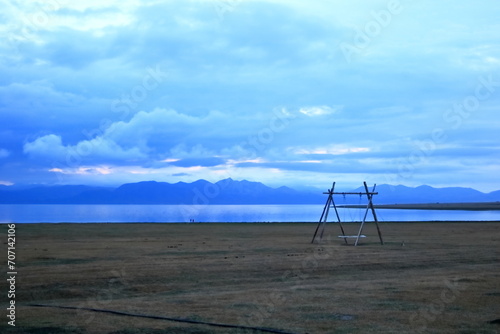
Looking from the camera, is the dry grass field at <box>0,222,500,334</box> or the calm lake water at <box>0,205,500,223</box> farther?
the calm lake water at <box>0,205,500,223</box>

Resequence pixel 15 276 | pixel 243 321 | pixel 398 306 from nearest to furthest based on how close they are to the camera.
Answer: pixel 243 321, pixel 398 306, pixel 15 276

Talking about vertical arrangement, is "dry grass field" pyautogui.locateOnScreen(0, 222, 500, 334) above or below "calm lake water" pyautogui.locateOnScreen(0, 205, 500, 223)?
below

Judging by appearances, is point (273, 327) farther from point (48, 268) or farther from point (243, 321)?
point (48, 268)

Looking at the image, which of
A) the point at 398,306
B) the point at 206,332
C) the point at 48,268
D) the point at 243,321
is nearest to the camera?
the point at 206,332

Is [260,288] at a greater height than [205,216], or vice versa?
[205,216]

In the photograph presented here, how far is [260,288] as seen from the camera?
15.2 m

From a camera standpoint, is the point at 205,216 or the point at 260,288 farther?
the point at 205,216

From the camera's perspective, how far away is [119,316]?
456 inches

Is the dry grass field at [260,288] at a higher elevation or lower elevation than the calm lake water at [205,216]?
lower

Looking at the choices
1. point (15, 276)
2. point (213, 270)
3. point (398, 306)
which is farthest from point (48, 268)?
point (398, 306)

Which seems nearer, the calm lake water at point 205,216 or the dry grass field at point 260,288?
the dry grass field at point 260,288

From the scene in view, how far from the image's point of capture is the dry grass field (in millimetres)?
10930

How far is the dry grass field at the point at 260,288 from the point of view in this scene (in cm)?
1093

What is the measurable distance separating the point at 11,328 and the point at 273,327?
15.4ft
